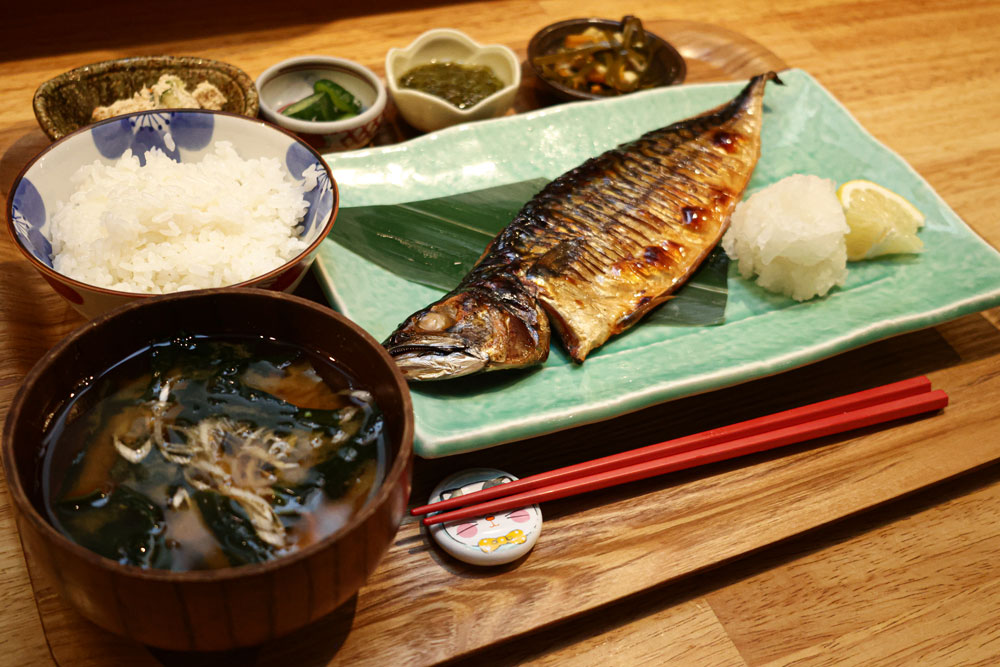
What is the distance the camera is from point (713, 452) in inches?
65.1

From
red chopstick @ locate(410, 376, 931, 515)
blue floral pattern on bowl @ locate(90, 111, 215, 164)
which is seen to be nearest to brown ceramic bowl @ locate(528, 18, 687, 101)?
blue floral pattern on bowl @ locate(90, 111, 215, 164)

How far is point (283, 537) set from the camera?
1066 millimetres

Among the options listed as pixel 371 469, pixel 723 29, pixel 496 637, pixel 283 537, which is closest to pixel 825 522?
pixel 496 637

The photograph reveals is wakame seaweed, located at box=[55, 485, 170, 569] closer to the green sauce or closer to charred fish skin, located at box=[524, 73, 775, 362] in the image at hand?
charred fish skin, located at box=[524, 73, 775, 362]

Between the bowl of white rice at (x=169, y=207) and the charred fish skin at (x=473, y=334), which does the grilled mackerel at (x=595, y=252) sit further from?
the bowl of white rice at (x=169, y=207)

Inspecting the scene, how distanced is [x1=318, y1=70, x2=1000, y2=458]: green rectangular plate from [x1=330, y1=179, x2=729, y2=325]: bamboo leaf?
0.04 metres

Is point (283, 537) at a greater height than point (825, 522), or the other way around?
point (283, 537)

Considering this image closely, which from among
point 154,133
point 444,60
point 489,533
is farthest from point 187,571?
point 444,60

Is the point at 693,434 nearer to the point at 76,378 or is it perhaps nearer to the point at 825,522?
the point at 825,522

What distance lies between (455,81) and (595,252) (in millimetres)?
1029

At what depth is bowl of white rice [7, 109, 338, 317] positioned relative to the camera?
1570 millimetres

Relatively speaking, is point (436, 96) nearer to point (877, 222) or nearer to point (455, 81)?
point (455, 81)

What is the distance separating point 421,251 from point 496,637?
41.7 inches

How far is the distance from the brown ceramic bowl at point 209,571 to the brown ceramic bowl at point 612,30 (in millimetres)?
1800
